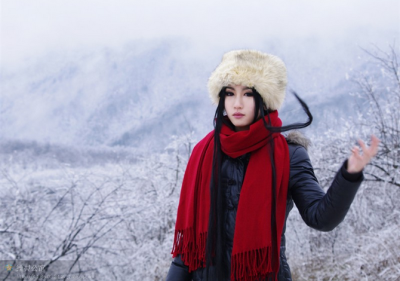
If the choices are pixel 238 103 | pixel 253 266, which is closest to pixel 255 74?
pixel 238 103

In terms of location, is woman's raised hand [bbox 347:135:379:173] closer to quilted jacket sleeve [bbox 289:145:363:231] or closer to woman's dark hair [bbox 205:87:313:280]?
quilted jacket sleeve [bbox 289:145:363:231]

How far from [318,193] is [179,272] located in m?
0.73

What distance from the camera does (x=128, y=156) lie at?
1034cm

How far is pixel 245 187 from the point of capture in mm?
1669

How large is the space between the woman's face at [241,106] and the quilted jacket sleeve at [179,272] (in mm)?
700

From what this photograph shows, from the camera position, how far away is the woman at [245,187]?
160cm

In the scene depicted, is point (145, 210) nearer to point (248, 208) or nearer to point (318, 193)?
point (248, 208)

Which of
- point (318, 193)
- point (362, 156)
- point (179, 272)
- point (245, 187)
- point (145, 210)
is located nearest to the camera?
point (362, 156)

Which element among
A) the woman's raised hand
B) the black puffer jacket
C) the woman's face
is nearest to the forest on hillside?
the black puffer jacket

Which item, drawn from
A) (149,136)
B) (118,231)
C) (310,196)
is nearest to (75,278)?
(118,231)

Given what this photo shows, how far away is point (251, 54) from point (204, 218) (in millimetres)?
812

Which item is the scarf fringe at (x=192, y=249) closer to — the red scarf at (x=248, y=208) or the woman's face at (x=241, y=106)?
the red scarf at (x=248, y=208)

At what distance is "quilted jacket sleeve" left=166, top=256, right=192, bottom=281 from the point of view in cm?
177

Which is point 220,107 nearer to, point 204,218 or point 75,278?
point 204,218
